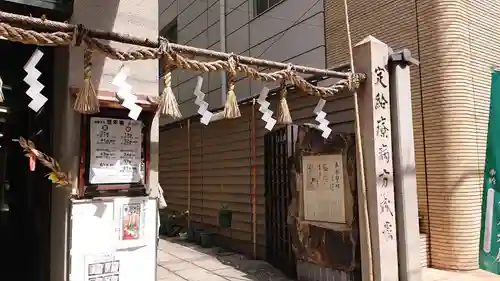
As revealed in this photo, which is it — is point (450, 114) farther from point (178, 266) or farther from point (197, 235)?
point (197, 235)

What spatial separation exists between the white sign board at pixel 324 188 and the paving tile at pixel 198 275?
7.13 feet

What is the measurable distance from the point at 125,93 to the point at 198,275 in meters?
5.28

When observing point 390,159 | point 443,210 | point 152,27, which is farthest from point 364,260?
point 152,27

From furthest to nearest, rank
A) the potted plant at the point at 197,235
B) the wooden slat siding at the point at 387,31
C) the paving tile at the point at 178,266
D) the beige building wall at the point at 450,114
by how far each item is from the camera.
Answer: the potted plant at the point at 197,235
the paving tile at the point at 178,266
the wooden slat siding at the point at 387,31
the beige building wall at the point at 450,114

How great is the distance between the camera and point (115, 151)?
3986 millimetres

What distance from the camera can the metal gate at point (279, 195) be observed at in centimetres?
806

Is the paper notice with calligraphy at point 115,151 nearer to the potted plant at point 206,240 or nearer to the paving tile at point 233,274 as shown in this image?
the paving tile at point 233,274

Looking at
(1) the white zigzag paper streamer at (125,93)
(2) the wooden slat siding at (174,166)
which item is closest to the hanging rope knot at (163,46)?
(1) the white zigzag paper streamer at (125,93)

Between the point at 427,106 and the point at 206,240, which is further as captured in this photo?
the point at 206,240

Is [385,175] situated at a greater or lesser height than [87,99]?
lesser

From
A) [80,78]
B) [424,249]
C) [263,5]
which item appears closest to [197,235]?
[424,249]

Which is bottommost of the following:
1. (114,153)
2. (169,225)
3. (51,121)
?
(169,225)

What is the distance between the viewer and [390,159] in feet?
18.8

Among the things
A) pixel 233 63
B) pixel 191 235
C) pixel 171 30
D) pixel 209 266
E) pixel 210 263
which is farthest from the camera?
pixel 171 30
